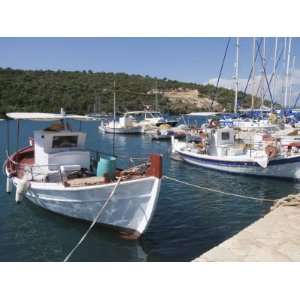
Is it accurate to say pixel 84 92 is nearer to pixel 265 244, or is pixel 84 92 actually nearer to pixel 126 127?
pixel 126 127

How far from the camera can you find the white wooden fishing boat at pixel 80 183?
1146 cm

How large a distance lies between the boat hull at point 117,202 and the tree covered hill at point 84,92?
1841 inches

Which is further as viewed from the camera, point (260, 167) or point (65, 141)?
point (260, 167)

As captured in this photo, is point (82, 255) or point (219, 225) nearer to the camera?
point (82, 255)

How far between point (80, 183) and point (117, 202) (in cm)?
150

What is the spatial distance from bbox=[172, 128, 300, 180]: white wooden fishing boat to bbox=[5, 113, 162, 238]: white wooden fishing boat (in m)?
10.4

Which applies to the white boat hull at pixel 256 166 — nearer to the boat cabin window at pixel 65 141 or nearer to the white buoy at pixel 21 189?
the boat cabin window at pixel 65 141

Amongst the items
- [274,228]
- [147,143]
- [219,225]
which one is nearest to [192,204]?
[219,225]

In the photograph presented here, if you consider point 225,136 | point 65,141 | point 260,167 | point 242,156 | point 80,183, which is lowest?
point 260,167

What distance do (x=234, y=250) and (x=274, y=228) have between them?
6.70 feet

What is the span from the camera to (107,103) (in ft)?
348

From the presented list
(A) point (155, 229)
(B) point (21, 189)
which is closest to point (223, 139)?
(A) point (155, 229)

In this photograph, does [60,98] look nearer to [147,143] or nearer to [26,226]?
[147,143]

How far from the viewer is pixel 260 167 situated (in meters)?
22.3
